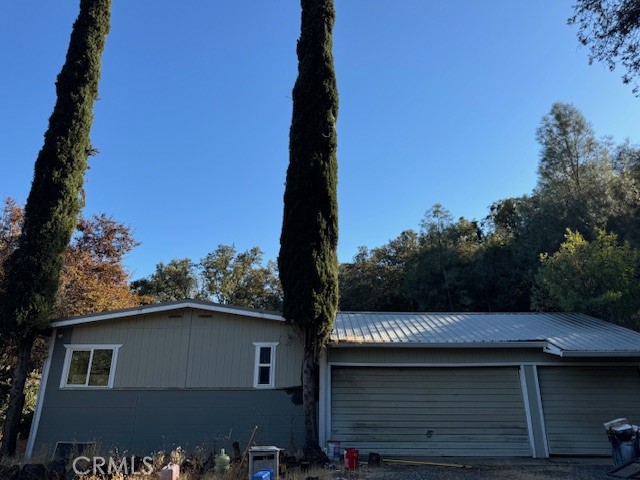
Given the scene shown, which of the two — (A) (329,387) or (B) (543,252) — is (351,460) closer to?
(A) (329,387)

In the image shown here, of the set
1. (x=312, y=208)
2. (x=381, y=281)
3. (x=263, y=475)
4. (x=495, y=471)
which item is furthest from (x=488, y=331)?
(x=381, y=281)

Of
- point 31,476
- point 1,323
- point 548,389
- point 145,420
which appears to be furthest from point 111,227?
point 548,389

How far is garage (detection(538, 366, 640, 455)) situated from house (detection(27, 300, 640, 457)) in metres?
0.02

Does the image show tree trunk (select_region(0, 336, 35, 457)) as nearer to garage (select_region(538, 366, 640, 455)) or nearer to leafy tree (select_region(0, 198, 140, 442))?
leafy tree (select_region(0, 198, 140, 442))

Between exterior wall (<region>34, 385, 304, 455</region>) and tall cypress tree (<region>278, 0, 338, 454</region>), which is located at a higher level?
tall cypress tree (<region>278, 0, 338, 454</region>)

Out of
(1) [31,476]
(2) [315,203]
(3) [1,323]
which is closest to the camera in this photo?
(1) [31,476]

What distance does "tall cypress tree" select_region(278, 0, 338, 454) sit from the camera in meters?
10.2

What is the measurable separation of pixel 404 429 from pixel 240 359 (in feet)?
13.4

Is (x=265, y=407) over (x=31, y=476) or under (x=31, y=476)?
over

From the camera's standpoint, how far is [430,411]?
10.6m

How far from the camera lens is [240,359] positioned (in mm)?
10719

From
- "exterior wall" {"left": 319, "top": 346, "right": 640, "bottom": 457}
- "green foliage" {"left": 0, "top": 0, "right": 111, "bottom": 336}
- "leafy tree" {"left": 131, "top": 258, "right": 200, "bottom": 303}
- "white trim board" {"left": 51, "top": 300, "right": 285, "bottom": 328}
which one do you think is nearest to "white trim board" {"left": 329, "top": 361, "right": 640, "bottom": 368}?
"exterior wall" {"left": 319, "top": 346, "right": 640, "bottom": 457}

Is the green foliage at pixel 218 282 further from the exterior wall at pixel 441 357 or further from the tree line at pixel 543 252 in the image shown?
the exterior wall at pixel 441 357

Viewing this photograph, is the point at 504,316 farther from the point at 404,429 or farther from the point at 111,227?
the point at 111,227
